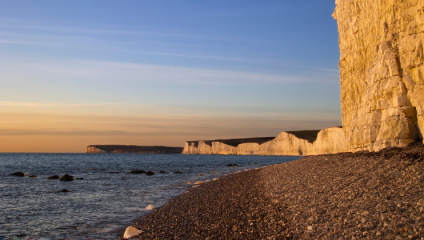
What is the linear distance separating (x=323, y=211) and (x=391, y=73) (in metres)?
11.1

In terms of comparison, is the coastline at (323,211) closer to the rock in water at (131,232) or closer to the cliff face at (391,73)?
the rock in water at (131,232)

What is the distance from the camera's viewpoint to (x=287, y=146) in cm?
9262

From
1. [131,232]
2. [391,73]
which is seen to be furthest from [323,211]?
[391,73]

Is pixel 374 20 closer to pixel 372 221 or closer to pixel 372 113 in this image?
pixel 372 113

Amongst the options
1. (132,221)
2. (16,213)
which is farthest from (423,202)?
(16,213)

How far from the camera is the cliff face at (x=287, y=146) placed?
59.0 m

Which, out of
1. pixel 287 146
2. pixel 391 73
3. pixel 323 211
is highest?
pixel 391 73

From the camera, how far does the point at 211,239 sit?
6469 mm

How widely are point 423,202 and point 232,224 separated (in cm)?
445

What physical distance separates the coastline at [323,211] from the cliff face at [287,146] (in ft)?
39.7

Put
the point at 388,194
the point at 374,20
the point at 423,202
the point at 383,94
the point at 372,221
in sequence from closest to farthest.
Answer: the point at 372,221 < the point at 423,202 < the point at 388,194 < the point at 383,94 < the point at 374,20

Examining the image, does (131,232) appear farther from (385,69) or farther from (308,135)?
(308,135)

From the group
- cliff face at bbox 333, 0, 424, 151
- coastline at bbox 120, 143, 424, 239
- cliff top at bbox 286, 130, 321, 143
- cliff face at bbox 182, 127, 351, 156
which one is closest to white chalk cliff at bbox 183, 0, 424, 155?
cliff face at bbox 333, 0, 424, 151

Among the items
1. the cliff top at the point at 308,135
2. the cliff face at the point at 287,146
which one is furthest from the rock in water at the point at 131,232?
the cliff top at the point at 308,135
